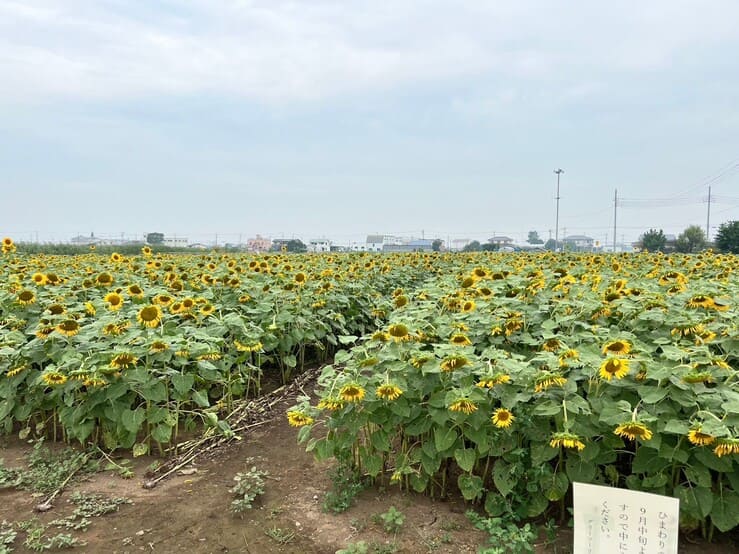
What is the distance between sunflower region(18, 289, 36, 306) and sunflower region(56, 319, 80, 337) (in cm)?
109

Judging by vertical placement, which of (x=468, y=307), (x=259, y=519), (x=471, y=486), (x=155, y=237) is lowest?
(x=259, y=519)

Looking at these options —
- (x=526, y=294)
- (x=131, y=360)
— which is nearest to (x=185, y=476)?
(x=131, y=360)

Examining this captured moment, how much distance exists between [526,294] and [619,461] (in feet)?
5.15

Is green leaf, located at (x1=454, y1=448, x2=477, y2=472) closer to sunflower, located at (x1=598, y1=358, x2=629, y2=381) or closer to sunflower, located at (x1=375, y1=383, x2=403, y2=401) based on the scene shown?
sunflower, located at (x1=375, y1=383, x2=403, y2=401)

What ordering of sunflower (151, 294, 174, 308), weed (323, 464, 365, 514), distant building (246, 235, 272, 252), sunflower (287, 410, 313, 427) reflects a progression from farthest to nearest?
distant building (246, 235, 272, 252) → sunflower (151, 294, 174, 308) → weed (323, 464, 365, 514) → sunflower (287, 410, 313, 427)

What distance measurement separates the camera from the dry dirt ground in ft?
7.47

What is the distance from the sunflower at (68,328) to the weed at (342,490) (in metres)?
1.80

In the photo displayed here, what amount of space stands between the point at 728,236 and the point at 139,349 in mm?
38378

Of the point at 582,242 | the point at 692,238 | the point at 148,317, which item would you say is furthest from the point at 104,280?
the point at 582,242

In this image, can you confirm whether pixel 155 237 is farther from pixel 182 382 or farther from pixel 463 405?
pixel 463 405

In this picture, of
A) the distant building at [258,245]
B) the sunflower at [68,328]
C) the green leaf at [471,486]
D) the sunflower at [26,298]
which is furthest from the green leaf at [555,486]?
the distant building at [258,245]

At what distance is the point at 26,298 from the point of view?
4.07 metres

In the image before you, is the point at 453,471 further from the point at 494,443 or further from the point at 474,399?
the point at 474,399

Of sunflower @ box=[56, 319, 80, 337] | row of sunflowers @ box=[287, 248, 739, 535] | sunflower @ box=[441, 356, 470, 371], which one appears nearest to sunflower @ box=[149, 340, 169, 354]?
sunflower @ box=[56, 319, 80, 337]
